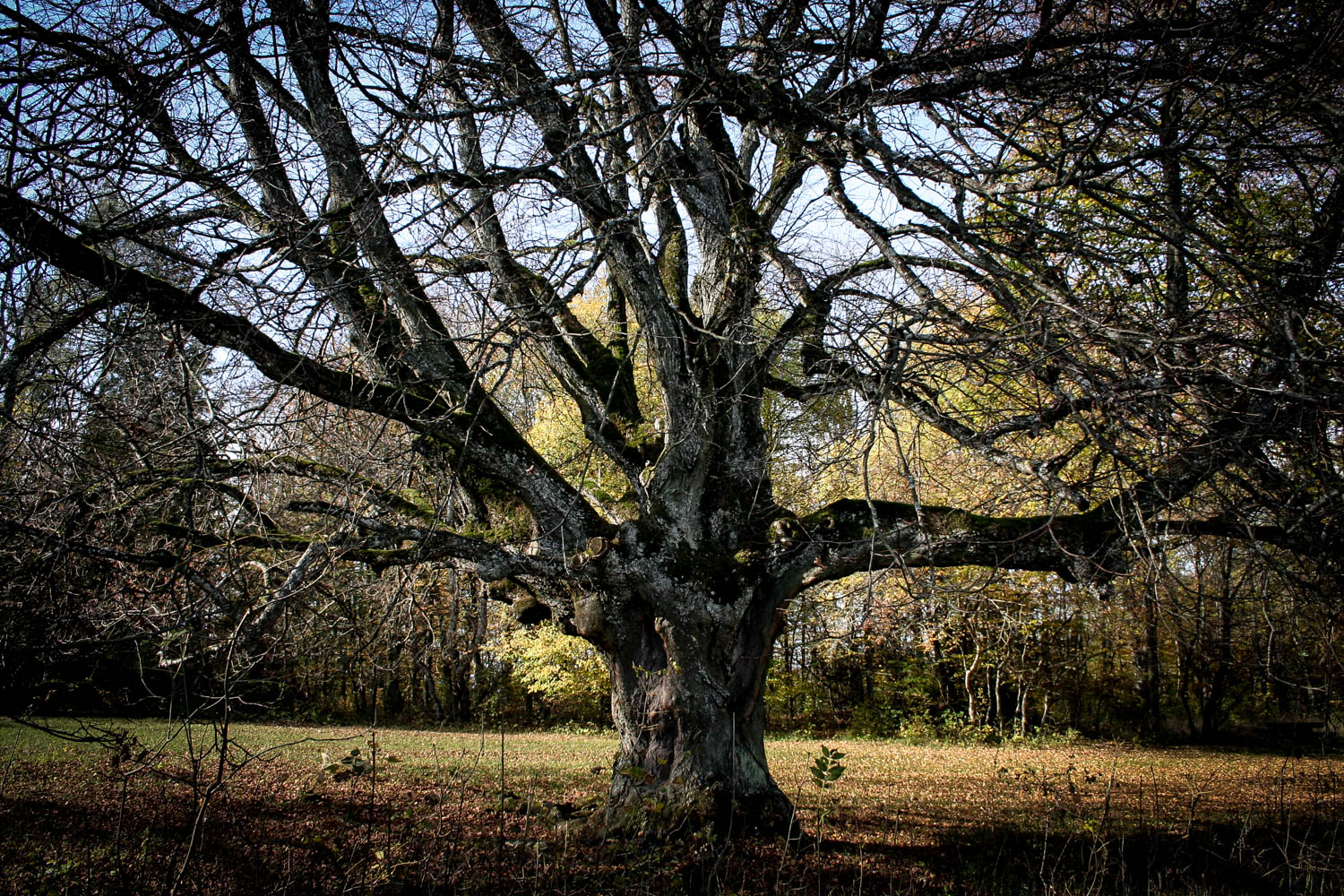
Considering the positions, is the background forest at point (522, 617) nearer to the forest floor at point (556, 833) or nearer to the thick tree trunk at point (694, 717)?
the thick tree trunk at point (694, 717)

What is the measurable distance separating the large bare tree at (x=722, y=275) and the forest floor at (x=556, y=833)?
82 centimetres

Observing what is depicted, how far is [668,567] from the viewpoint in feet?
19.4

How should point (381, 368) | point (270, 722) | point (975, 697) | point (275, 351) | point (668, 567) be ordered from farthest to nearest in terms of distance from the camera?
point (975, 697), point (270, 722), point (668, 567), point (275, 351), point (381, 368)

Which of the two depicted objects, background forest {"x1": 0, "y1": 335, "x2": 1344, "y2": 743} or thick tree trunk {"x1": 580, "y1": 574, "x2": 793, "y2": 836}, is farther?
thick tree trunk {"x1": 580, "y1": 574, "x2": 793, "y2": 836}

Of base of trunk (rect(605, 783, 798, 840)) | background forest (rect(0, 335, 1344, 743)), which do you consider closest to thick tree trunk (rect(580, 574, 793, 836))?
base of trunk (rect(605, 783, 798, 840))

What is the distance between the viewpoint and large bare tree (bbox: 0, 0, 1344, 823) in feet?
9.44

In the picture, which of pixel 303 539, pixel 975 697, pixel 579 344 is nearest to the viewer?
pixel 303 539

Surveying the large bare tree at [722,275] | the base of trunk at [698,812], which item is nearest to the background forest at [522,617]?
the large bare tree at [722,275]

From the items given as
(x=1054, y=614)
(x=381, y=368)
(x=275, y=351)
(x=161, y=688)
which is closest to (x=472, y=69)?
(x=381, y=368)

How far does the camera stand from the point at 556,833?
233 inches

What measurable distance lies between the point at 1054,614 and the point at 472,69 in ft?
56.4

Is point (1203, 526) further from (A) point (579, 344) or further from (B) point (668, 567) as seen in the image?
(A) point (579, 344)

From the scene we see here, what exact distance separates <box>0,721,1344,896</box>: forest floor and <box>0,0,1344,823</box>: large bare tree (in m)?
0.82

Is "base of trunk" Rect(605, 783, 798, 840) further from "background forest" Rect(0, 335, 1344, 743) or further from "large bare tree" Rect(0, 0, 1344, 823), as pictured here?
"background forest" Rect(0, 335, 1344, 743)
